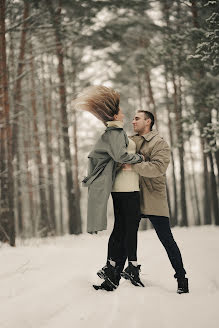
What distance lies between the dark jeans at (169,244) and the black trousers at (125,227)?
241mm

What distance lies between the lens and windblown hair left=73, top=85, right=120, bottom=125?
3838 millimetres

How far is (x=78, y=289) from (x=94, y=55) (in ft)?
42.2

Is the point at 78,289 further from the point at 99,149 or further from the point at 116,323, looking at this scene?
the point at 99,149

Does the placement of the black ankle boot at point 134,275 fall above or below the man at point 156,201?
below

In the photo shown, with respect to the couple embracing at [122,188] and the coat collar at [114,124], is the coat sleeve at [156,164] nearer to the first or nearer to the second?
the couple embracing at [122,188]

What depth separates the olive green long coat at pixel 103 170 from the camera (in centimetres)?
360

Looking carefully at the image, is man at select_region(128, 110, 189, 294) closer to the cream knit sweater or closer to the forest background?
the cream knit sweater

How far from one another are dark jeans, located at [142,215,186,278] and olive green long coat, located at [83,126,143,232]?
0.64 meters

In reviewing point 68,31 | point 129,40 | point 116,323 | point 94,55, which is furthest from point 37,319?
point 129,40

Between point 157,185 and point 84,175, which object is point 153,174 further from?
point 84,175

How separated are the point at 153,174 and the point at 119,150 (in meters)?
0.46

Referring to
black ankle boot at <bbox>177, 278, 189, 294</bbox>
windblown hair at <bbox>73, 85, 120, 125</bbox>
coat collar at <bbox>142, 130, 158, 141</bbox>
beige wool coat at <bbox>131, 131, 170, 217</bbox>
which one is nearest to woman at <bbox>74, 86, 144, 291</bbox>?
windblown hair at <bbox>73, 85, 120, 125</bbox>

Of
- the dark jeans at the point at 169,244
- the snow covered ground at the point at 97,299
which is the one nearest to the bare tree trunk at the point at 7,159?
the snow covered ground at the point at 97,299

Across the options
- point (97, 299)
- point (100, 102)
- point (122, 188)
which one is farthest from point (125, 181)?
point (97, 299)
